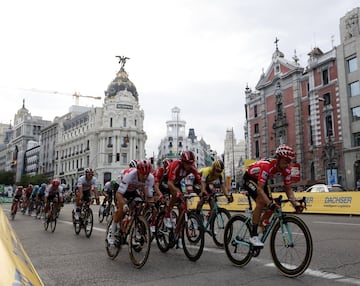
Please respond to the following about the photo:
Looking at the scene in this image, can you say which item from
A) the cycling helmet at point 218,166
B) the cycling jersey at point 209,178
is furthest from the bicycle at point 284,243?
the cycling jersey at point 209,178

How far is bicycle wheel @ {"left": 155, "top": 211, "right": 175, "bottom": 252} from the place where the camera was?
735 cm

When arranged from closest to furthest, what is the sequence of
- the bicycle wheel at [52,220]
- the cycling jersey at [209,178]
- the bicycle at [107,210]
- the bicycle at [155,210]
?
the bicycle at [155,210] < the cycling jersey at [209,178] < the bicycle wheel at [52,220] < the bicycle at [107,210]

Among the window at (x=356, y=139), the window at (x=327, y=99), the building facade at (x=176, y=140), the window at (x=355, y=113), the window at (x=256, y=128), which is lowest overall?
the window at (x=356, y=139)

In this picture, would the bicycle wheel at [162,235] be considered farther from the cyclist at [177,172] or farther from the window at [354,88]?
the window at [354,88]

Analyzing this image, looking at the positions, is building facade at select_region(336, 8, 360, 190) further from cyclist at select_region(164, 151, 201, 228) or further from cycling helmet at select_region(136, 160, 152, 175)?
cycling helmet at select_region(136, 160, 152, 175)

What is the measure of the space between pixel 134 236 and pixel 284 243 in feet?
8.30

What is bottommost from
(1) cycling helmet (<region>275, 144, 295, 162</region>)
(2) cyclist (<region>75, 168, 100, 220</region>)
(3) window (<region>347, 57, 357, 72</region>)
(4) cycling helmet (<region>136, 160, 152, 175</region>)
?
(2) cyclist (<region>75, 168, 100, 220</region>)

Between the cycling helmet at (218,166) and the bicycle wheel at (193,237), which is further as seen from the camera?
the cycling helmet at (218,166)

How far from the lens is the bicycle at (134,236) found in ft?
19.7

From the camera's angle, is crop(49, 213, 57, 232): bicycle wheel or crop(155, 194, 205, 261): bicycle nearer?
crop(155, 194, 205, 261): bicycle

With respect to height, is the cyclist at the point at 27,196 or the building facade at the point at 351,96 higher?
the building facade at the point at 351,96

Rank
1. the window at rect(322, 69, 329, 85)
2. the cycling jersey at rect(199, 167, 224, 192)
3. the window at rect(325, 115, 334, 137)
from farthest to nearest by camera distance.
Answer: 1. the window at rect(322, 69, 329, 85)
2. the window at rect(325, 115, 334, 137)
3. the cycling jersey at rect(199, 167, 224, 192)

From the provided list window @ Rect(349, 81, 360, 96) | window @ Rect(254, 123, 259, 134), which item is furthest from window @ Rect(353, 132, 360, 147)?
window @ Rect(254, 123, 259, 134)

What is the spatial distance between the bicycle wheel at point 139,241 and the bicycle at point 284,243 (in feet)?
5.03
